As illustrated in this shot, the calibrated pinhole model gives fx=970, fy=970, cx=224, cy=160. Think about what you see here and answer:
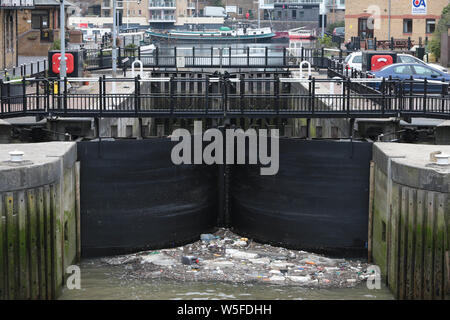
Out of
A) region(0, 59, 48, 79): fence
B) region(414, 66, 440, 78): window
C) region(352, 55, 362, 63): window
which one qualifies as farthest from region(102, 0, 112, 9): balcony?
region(414, 66, 440, 78): window

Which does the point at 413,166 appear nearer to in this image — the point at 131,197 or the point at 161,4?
the point at 131,197

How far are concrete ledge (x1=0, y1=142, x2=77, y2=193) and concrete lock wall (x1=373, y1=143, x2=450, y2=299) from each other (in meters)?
7.43

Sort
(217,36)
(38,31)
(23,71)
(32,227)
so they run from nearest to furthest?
(32,227) < (23,71) < (38,31) < (217,36)

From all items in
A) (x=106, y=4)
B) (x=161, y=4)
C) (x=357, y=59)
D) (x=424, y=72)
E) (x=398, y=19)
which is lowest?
(x=424, y=72)

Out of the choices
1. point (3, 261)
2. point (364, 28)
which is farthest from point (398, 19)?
point (3, 261)

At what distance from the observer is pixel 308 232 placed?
24.5 meters

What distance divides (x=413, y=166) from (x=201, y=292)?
5397 mm

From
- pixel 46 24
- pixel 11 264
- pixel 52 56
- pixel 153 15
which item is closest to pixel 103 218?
pixel 11 264

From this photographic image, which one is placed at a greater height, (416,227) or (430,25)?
(430,25)

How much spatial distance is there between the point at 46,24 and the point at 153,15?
8132 cm

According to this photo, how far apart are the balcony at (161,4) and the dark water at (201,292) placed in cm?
12857

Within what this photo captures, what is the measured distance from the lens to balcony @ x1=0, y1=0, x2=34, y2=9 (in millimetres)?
51334

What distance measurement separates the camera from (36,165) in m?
20.4

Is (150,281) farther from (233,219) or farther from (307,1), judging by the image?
(307,1)
